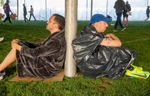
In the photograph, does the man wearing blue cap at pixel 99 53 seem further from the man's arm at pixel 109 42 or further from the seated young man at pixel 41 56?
the seated young man at pixel 41 56

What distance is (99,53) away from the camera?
175 inches

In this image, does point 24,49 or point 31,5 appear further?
point 31,5

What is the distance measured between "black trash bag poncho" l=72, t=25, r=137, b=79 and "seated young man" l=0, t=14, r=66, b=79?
0.29 meters

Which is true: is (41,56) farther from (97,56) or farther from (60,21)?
(97,56)

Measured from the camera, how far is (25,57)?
447cm

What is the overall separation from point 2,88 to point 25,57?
0.73 meters

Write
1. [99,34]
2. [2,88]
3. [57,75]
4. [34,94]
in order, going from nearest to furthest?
[34,94], [2,88], [99,34], [57,75]

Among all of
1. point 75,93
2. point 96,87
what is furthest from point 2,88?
point 96,87

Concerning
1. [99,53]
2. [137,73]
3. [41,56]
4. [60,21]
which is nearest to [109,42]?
[99,53]

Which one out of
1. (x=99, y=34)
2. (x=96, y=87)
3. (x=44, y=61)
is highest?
(x=99, y=34)

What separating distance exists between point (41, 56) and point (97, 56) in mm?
954

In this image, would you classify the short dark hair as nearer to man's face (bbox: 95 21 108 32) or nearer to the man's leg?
man's face (bbox: 95 21 108 32)

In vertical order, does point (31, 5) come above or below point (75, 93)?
above

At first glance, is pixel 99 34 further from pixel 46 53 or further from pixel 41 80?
pixel 41 80
